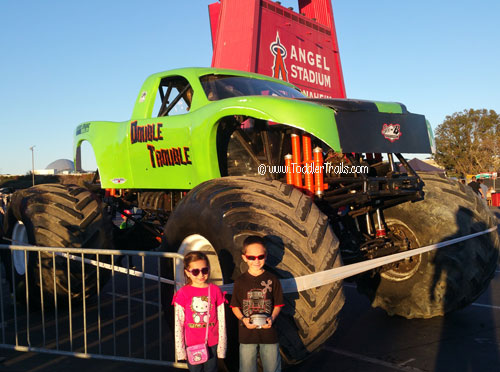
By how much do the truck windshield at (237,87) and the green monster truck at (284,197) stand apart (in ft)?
0.07

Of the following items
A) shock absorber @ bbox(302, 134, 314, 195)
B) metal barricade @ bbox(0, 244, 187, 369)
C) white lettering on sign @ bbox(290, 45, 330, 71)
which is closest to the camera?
shock absorber @ bbox(302, 134, 314, 195)

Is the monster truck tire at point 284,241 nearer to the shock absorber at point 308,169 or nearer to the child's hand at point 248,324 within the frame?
the child's hand at point 248,324

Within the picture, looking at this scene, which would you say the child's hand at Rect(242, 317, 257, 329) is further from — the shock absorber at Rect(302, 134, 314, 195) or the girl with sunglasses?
the shock absorber at Rect(302, 134, 314, 195)

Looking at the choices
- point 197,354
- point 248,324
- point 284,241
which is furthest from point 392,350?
point 197,354

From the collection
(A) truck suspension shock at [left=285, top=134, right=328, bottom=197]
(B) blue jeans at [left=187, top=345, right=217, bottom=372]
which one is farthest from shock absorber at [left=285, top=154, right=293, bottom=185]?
(B) blue jeans at [left=187, top=345, right=217, bottom=372]

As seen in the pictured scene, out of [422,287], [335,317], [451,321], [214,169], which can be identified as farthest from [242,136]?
[451,321]

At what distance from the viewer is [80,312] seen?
21.1 ft

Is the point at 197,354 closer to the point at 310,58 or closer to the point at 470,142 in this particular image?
the point at 310,58

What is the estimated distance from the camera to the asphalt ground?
417cm

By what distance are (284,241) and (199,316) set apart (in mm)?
709

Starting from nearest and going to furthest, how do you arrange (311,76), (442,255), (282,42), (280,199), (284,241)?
(284,241) → (280,199) → (442,255) → (282,42) → (311,76)

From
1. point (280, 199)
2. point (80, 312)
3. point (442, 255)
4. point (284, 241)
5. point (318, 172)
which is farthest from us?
point (80, 312)

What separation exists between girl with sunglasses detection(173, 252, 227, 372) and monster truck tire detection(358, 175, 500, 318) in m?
2.63

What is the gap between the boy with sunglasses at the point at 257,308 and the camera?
10.1ft
